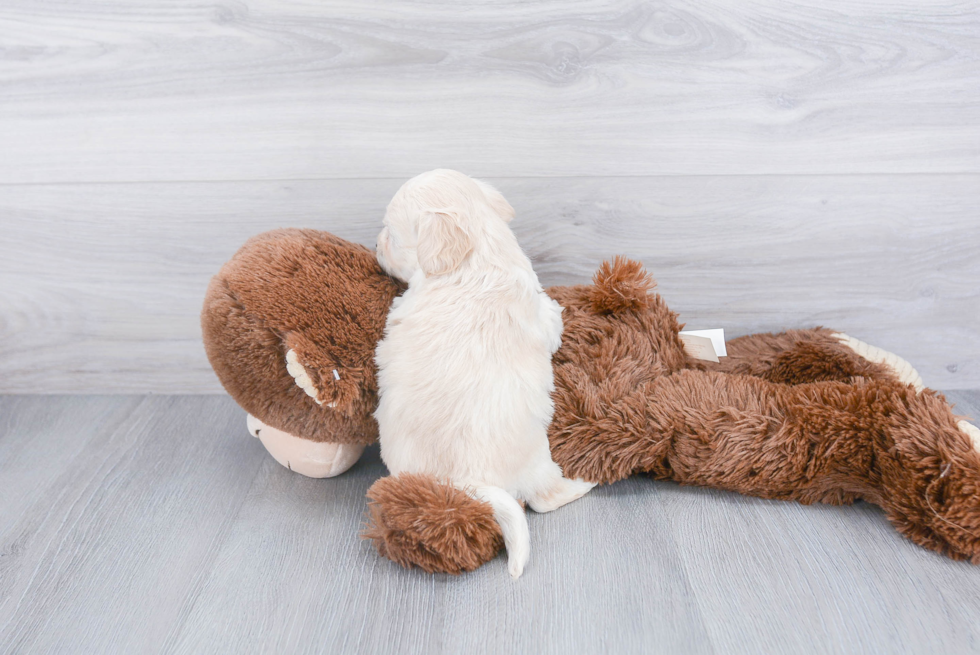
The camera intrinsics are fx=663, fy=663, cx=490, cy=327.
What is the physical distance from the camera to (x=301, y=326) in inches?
33.0

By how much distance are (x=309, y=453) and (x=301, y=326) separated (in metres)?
0.22

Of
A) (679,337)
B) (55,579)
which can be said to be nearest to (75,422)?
(55,579)

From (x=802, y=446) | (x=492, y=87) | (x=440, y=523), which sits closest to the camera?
(x=440, y=523)

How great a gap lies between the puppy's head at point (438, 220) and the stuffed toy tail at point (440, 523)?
0.26 metres

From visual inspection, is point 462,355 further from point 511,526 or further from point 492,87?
point 492,87

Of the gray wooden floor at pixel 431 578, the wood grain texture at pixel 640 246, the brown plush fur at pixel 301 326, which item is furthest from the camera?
the wood grain texture at pixel 640 246

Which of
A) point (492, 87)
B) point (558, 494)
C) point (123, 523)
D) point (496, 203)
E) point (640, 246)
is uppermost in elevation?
point (492, 87)

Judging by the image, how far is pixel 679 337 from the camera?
1026 mm

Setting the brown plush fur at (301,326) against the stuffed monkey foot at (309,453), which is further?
the stuffed monkey foot at (309,453)

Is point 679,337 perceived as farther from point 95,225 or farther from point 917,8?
point 95,225

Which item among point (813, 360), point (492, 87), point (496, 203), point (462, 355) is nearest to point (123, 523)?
point (462, 355)

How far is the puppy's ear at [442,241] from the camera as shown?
0.78m

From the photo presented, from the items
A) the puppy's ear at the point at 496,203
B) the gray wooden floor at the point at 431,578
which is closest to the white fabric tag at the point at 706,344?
the gray wooden floor at the point at 431,578

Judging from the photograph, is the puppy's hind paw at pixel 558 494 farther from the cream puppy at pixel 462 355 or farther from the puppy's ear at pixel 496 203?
the puppy's ear at pixel 496 203
